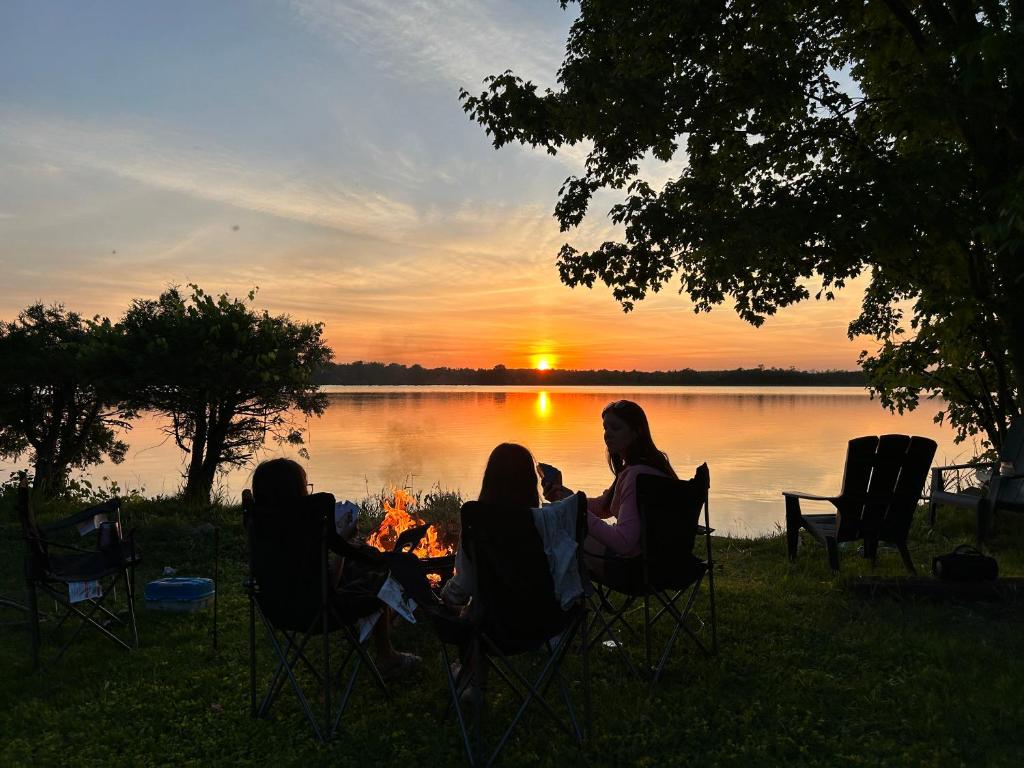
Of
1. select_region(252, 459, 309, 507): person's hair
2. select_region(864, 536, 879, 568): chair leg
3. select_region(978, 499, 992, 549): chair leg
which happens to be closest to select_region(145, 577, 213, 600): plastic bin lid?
select_region(252, 459, 309, 507): person's hair

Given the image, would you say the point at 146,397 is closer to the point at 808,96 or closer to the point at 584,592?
the point at 584,592

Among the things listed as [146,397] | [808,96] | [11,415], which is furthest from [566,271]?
[11,415]

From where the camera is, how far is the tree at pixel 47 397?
1091cm

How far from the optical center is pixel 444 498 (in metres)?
10.1

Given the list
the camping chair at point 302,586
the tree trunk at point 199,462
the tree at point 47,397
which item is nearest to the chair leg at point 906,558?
the camping chair at point 302,586

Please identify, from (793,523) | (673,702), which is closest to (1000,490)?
(793,523)

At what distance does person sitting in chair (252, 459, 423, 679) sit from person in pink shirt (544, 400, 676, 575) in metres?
1.15

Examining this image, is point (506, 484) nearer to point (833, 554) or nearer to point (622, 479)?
point (622, 479)

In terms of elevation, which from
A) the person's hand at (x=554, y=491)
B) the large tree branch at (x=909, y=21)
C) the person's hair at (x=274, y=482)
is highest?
the large tree branch at (x=909, y=21)

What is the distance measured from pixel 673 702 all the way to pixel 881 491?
3586 millimetres

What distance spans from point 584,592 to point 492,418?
33.4 meters

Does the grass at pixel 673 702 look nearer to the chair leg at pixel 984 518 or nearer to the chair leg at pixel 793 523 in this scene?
the chair leg at pixel 793 523

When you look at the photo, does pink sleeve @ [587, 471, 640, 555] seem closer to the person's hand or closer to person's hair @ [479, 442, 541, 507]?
the person's hand

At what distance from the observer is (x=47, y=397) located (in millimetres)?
11344
